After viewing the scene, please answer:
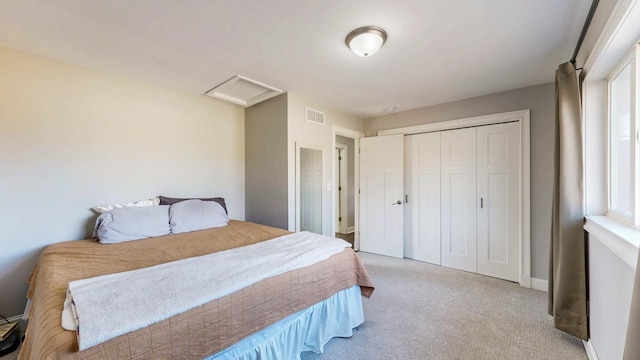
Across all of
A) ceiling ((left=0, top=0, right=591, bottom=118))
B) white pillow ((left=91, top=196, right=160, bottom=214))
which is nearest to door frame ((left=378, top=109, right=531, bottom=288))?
ceiling ((left=0, top=0, right=591, bottom=118))

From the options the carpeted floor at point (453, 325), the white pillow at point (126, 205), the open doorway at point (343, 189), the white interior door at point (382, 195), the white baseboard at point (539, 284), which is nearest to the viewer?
the carpeted floor at point (453, 325)

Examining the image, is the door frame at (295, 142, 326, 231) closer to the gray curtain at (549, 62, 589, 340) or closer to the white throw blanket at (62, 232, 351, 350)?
the white throw blanket at (62, 232, 351, 350)

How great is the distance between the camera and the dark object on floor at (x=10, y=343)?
5.91 feet

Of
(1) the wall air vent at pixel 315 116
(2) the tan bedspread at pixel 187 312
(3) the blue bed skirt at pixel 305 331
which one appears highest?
(1) the wall air vent at pixel 315 116

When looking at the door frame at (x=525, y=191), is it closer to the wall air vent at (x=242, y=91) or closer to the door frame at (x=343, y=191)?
the wall air vent at (x=242, y=91)

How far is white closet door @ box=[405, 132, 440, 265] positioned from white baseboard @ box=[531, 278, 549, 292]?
1038 millimetres

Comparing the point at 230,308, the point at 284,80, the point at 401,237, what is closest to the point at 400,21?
the point at 284,80

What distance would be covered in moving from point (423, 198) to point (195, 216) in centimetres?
306

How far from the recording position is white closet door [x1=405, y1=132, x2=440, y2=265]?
366cm

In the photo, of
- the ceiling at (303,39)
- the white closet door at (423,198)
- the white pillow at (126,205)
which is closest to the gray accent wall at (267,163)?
the ceiling at (303,39)

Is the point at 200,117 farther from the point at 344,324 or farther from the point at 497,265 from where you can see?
the point at 497,265

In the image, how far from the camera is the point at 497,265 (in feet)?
10.4

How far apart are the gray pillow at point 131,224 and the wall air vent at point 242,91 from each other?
4.99 ft

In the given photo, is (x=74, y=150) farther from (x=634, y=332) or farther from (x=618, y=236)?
(x=618, y=236)
